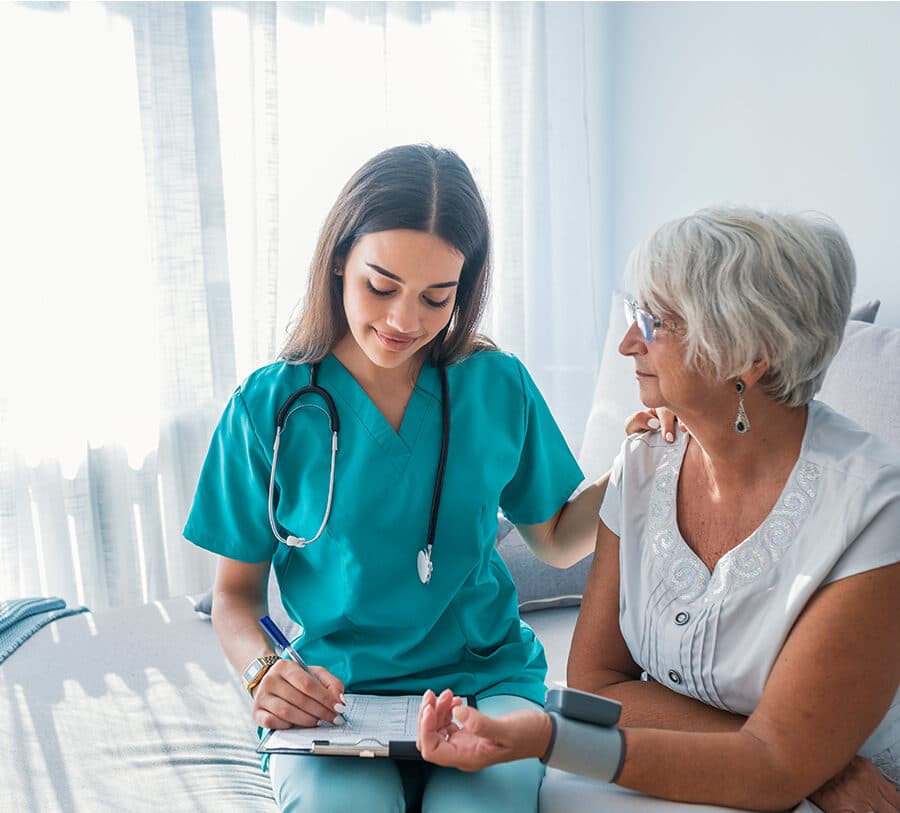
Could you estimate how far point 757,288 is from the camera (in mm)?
1152

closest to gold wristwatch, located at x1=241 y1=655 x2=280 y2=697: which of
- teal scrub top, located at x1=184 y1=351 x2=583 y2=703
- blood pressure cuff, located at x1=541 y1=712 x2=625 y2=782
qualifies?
teal scrub top, located at x1=184 y1=351 x2=583 y2=703

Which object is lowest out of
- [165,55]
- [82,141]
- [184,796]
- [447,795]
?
[184,796]

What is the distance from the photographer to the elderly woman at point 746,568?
3.66 feet

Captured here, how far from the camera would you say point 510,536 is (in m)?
2.10

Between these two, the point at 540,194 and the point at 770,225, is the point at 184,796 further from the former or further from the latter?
the point at 540,194

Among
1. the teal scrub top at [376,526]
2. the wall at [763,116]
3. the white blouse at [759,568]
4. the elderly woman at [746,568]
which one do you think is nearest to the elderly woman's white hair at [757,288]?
the elderly woman at [746,568]

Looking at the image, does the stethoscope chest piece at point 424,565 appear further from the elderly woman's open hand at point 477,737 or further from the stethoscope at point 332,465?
the elderly woman's open hand at point 477,737

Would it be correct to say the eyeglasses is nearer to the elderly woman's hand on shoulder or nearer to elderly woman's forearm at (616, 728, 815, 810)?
the elderly woman's hand on shoulder

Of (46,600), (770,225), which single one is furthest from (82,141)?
(770,225)

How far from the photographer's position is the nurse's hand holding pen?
1.22m

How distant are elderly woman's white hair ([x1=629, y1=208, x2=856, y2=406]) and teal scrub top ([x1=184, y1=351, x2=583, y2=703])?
40 centimetres

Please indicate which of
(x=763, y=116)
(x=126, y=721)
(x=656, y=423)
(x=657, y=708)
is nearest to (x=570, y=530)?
(x=656, y=423)

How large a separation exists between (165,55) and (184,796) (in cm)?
174

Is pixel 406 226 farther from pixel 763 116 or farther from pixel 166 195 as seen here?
pixel 763 116
